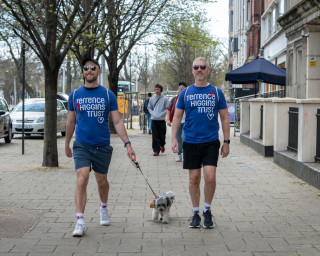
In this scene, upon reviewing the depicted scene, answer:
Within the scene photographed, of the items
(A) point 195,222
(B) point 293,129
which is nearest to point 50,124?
(B) point 293,129

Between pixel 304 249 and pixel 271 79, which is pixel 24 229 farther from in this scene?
pixel 271 79

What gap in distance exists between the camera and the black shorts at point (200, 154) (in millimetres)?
6234

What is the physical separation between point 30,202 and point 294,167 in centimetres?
499

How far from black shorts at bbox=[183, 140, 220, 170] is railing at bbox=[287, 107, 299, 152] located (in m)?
5.25

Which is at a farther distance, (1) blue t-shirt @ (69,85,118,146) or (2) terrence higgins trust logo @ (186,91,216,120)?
(2) terrence higgins trust logo @ (186,91,216,120)

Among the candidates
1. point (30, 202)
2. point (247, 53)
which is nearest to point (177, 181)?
point (30, 202)

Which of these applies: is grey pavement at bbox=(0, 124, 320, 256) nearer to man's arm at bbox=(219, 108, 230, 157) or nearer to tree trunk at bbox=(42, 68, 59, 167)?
tree trunk at bbox=(42, 68, 59, 167)

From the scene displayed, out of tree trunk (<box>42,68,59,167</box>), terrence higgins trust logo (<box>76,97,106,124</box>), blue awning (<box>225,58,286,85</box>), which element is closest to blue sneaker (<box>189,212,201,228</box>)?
terrence higgins trust logo (<box>76,97,106,124</box>)

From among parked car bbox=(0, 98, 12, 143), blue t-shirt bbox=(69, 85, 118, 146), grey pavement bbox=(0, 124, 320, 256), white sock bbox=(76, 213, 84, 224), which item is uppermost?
blue t-shirt bbox=(69, 85, 118, 146)

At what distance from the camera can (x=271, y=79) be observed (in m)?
20.0

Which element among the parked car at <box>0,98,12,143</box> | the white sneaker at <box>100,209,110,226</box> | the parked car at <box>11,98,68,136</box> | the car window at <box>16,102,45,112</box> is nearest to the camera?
the white sneaker at <box>100,209,110,226</box>

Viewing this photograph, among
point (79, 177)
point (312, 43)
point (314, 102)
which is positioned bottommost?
point (79, 177)

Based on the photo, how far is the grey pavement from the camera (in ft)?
17.5

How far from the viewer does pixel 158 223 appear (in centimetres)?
645
